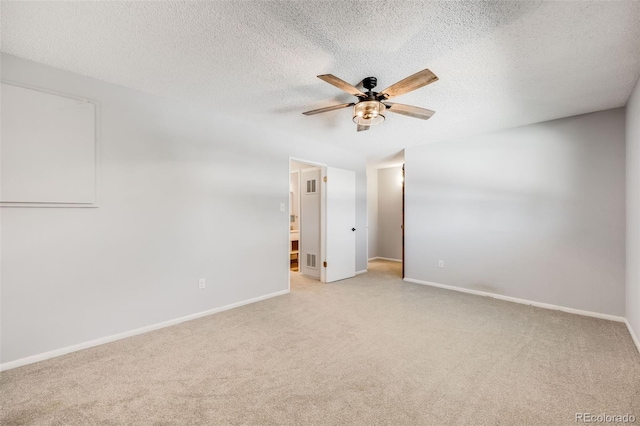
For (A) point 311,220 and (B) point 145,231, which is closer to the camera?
(B) point 145,231

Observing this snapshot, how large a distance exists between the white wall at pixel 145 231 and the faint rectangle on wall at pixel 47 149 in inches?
3.7

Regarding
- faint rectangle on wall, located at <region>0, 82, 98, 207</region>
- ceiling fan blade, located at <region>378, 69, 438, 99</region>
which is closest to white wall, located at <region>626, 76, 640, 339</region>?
ceiling fan blade, located at <region>378, 69, 438, 99</region>

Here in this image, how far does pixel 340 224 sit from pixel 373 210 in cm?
265

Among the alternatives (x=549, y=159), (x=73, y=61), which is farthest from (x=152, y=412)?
(x=549, y=159)

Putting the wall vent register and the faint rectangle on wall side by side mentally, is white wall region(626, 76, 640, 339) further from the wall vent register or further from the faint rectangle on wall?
the faint rectangle on wall

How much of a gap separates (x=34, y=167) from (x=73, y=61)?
94 cm

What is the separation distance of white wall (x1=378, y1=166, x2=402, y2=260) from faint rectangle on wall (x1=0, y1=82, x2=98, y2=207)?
6.23 m

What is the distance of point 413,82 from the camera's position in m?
2.08

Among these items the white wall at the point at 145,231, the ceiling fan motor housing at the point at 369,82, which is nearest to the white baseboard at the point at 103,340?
the white wall at the point at 145,231

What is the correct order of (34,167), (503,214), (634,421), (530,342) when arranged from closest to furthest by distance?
1. (634,421)
2. (34,167)
3. (530,342)
4. (503,214)

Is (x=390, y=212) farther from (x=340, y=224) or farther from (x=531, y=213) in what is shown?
(x=531, y=213)

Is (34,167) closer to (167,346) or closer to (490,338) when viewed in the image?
(167,346)

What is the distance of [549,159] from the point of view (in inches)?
141

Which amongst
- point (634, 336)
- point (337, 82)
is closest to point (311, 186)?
point (337, 82)
